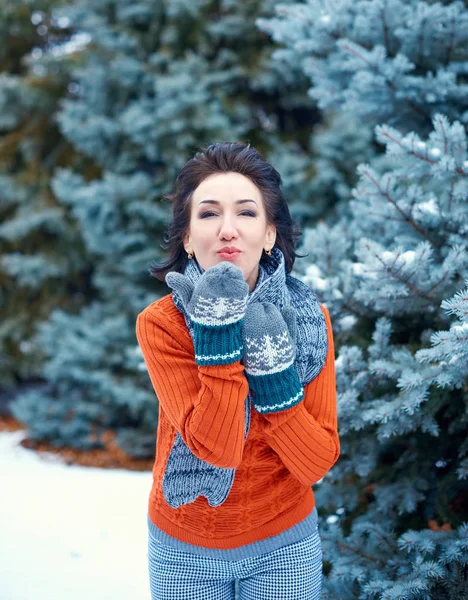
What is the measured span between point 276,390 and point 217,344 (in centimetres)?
19

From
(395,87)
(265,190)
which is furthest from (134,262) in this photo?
(265,190)

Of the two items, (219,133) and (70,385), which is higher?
(219,133)

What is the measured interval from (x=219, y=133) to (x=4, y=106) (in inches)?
88.9

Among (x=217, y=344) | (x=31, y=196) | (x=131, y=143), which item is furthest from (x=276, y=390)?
(x=31, y=196)

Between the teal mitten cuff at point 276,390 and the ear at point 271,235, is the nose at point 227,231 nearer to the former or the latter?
the ear at point 271,235

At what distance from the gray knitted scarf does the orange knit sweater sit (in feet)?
0.15

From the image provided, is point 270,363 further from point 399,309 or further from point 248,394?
point 399,309

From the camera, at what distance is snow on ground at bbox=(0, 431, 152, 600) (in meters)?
2.63

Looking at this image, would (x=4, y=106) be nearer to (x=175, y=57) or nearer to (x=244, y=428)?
(x=175, y=57)

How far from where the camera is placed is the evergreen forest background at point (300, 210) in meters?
2.03

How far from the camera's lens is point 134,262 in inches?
172

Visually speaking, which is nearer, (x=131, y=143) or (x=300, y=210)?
(x=300, y=210)

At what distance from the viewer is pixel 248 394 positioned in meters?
1.41

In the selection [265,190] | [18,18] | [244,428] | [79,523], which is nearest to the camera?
[244,428]
